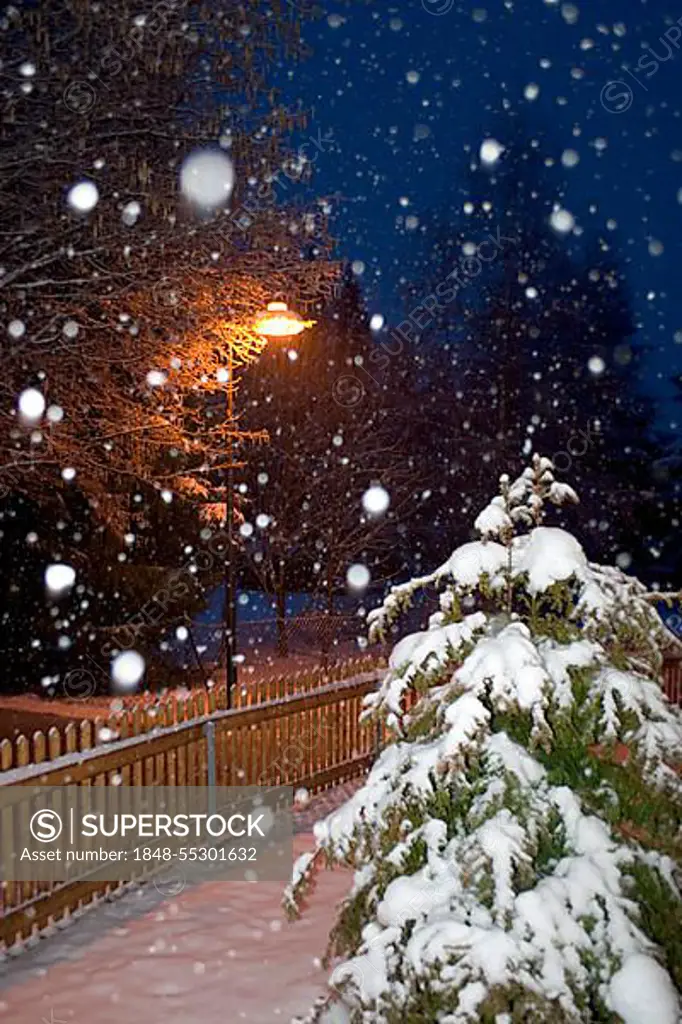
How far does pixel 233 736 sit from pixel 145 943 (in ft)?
7.77

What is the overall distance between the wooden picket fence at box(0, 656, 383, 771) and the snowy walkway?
3.69 ft

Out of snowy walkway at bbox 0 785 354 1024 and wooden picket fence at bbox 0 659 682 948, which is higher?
wooden picket fence at bbox 0 659 682 948

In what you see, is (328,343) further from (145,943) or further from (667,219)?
(667,219)

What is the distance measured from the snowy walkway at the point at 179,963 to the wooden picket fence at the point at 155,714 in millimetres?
1126

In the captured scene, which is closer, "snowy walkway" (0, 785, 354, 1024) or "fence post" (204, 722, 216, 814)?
"snowy walkway" (0, 785, 354, 1024)

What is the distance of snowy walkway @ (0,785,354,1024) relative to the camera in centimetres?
459

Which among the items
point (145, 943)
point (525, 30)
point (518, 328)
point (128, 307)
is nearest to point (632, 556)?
point (518, 328)

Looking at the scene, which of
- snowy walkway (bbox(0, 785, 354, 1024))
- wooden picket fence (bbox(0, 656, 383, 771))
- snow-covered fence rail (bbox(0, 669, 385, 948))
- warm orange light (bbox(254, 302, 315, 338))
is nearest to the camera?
snowy walkway (bbox(0, 785, 354, 1024))

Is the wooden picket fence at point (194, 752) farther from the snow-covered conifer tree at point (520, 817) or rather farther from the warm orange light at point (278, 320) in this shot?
the warm orange light at point (278, 320)

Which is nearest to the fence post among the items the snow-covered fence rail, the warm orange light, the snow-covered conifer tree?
the snow-covered fence rail

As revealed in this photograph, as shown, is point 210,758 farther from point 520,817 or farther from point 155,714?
point 520,817

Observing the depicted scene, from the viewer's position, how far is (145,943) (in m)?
5.48

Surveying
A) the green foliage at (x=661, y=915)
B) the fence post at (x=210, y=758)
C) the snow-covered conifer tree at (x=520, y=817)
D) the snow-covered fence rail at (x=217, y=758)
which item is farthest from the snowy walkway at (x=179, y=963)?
the green foliage at (x=661, y=915)

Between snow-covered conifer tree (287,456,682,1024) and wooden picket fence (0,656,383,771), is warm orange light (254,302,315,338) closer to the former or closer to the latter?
wooden picket fence (0,656,383,771)
